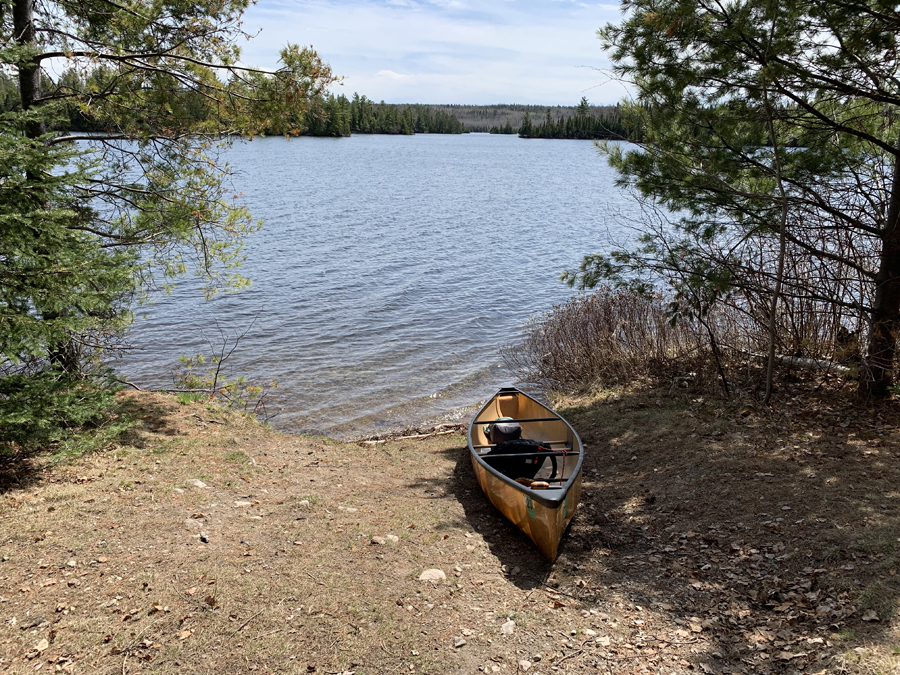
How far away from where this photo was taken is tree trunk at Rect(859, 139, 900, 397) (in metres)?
6.78

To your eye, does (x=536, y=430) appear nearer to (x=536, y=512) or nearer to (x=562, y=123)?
(x=536, y=512)

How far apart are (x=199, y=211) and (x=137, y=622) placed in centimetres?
472

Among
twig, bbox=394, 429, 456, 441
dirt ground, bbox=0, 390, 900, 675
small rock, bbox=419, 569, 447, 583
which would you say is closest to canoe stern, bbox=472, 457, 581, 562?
dirt ground, bbox=0, 390, 900, 675

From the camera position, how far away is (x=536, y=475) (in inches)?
294

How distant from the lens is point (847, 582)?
166 inches

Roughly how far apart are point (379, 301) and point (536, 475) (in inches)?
407

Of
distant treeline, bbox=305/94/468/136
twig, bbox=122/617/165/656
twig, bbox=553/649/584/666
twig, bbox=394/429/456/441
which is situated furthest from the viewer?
distant treeline, bbox=305/94/468/136

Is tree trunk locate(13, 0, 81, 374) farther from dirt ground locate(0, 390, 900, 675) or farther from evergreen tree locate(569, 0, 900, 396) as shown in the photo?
evergreen tree locate(569, 0, 900, 396)

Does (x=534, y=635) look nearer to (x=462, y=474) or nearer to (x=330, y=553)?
(x=330, y=553)

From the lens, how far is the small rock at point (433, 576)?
473cm

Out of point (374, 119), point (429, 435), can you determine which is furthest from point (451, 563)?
point (374, 119)

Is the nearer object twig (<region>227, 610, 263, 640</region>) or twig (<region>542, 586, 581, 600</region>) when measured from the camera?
twig (<region>227, 610, 263, 640</region>)

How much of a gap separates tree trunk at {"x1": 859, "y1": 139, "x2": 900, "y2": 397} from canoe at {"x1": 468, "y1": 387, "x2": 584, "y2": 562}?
3.62 m

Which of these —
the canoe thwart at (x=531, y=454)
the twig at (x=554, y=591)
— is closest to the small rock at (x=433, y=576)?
the twig at (x=554, y=591)
